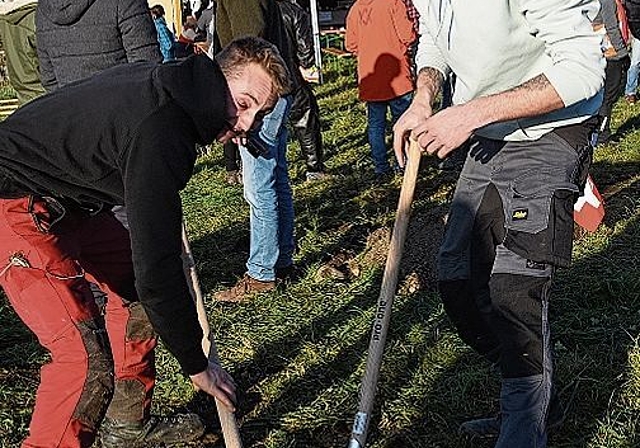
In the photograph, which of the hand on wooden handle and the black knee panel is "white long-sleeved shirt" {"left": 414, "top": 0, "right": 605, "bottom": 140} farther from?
the hand on wooden handle

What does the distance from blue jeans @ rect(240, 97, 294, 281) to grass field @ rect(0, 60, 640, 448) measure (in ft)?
0.77

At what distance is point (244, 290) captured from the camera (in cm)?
531

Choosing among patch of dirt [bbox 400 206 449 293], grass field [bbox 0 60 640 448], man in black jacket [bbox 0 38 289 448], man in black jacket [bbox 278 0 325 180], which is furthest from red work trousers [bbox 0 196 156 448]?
man in black jacket [bbox 278 0 325 180]

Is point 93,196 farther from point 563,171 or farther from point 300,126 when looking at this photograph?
point 300,126

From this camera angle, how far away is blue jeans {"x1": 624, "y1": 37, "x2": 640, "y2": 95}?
10.8 meters

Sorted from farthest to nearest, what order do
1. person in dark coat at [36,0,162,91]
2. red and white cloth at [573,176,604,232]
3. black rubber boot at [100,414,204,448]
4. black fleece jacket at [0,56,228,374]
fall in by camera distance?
red and white cloth at [573,176,604,232] → person in dark coat at [36,0,162,91] → black rubber boot at [100,414,204,448] → black fleece jacket at [0,56,228,374]

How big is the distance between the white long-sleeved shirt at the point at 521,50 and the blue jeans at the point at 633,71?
8375 millimetres

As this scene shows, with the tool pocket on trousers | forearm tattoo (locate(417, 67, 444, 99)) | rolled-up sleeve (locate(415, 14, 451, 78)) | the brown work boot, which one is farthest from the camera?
the brown work boot

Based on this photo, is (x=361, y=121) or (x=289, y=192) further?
(x=361, y=121)

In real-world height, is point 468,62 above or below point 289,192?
above

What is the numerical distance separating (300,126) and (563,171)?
5.07 m

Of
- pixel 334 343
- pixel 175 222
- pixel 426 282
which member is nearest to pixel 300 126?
pixel 426 282

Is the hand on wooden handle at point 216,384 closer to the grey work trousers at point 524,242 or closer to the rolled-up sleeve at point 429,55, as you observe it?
the grey work trousers at point 524,242

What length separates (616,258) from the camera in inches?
216
